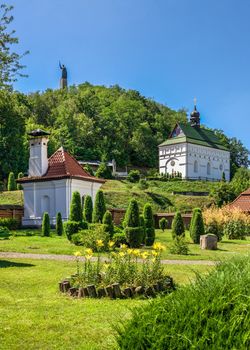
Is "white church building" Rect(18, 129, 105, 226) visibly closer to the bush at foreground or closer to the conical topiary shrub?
the conical topiary shrub

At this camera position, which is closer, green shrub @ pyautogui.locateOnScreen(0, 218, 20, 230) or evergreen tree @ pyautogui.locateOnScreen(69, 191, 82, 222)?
evergreen tree @ pyautogui.locateOnScreen(69, 191, 82, 222)

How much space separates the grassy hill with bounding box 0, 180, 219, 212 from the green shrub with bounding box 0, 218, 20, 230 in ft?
35.6

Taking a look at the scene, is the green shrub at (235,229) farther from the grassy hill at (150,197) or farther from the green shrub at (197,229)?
the grassy hill at (150,197)

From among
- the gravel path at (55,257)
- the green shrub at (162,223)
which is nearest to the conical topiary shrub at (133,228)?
the gravel path at (55,257)

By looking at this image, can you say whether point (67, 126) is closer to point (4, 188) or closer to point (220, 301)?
point (4, 188)

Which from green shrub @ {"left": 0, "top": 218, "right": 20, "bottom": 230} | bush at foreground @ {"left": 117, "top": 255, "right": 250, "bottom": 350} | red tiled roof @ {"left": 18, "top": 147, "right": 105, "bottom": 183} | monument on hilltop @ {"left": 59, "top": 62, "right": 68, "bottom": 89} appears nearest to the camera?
bush at foreground @ {"left": 117, "top": 255, "right": 250, "bottom": 350}

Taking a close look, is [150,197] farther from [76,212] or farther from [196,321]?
[196,321]

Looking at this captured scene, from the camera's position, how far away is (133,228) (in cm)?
2036

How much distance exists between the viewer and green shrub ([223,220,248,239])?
27203mm

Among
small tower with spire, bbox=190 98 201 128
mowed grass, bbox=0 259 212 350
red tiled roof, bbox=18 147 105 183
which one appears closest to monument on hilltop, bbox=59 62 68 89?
small tower with spire, bbox=190 98 201 128

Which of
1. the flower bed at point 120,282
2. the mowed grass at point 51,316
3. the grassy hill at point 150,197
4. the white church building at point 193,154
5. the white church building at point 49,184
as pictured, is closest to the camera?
the mowed grass at point 51,316

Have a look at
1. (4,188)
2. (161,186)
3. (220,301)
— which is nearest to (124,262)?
(220,301)

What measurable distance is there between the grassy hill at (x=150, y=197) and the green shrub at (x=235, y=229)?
17873 mm

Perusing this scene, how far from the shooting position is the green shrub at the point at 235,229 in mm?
27203
